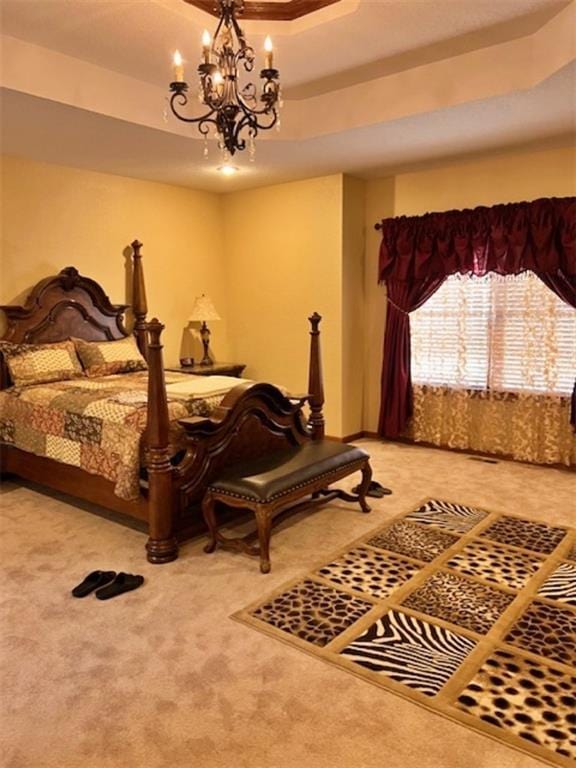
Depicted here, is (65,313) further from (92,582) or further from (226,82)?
(226,82)

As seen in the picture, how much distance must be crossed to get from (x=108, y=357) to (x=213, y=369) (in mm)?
1163

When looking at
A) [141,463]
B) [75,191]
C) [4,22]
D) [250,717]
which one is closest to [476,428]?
[141,463]

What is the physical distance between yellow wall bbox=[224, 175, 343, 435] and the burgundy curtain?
18.7 inches

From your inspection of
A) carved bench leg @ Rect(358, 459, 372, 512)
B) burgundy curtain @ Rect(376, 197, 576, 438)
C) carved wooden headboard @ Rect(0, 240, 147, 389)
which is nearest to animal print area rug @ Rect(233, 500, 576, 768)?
carved bench leg @ Rect(358, 459, 372, 512)

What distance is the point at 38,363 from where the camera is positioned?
4406 mm

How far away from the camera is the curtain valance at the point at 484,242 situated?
4.45 meters

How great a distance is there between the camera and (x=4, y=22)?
2.92 meters

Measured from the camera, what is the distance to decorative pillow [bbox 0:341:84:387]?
4.33m

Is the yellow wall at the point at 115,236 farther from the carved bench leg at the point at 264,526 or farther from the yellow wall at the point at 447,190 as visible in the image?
the carved bench leg at the point at 264,526

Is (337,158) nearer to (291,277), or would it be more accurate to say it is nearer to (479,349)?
(291,277)

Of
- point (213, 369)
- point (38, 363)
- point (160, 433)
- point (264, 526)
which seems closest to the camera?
point (264, 526)

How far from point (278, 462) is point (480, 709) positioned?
1.71m

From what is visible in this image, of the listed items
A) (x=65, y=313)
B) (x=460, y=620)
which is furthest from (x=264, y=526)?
(x=65, y=313)

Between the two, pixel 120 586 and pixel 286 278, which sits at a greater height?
pixel 286 278
